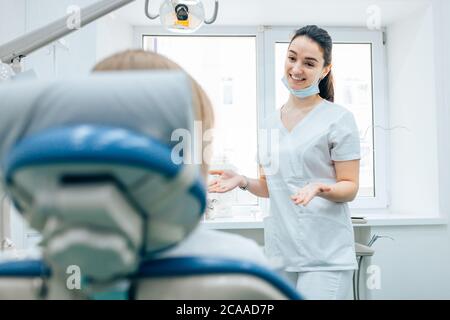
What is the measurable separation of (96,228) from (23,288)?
4.8 inches

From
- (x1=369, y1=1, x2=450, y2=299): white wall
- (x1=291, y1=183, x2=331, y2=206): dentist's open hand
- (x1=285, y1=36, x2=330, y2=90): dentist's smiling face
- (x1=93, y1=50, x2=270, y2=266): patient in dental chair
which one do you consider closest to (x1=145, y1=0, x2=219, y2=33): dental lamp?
(x1=285, y1=36, x2=330, y2=90): dentist's smiling face

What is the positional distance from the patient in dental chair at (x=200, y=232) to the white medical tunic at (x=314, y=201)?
2.09 feet

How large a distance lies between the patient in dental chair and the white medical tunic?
0.64 meters

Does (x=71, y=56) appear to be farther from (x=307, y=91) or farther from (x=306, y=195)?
(x=306, y=195)

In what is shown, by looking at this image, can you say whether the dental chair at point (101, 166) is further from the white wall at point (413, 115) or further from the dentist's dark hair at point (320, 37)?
the white wall at point (413, 115)

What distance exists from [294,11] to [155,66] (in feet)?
5.51

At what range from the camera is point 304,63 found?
0.99 m

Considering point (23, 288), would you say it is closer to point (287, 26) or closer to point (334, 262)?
point (334, 262)

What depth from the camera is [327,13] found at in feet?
6.14

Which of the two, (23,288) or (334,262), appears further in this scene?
(334,262)

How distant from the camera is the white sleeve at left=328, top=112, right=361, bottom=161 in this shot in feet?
3.08

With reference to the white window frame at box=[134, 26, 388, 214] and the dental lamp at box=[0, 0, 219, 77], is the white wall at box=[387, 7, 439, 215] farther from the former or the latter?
the dental lamp at box=[0, 0, 219, 77]

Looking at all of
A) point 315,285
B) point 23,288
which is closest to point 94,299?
point 23,288

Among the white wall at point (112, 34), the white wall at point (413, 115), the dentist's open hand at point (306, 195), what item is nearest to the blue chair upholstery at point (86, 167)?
the dentist's open hand at point (306, 195)
